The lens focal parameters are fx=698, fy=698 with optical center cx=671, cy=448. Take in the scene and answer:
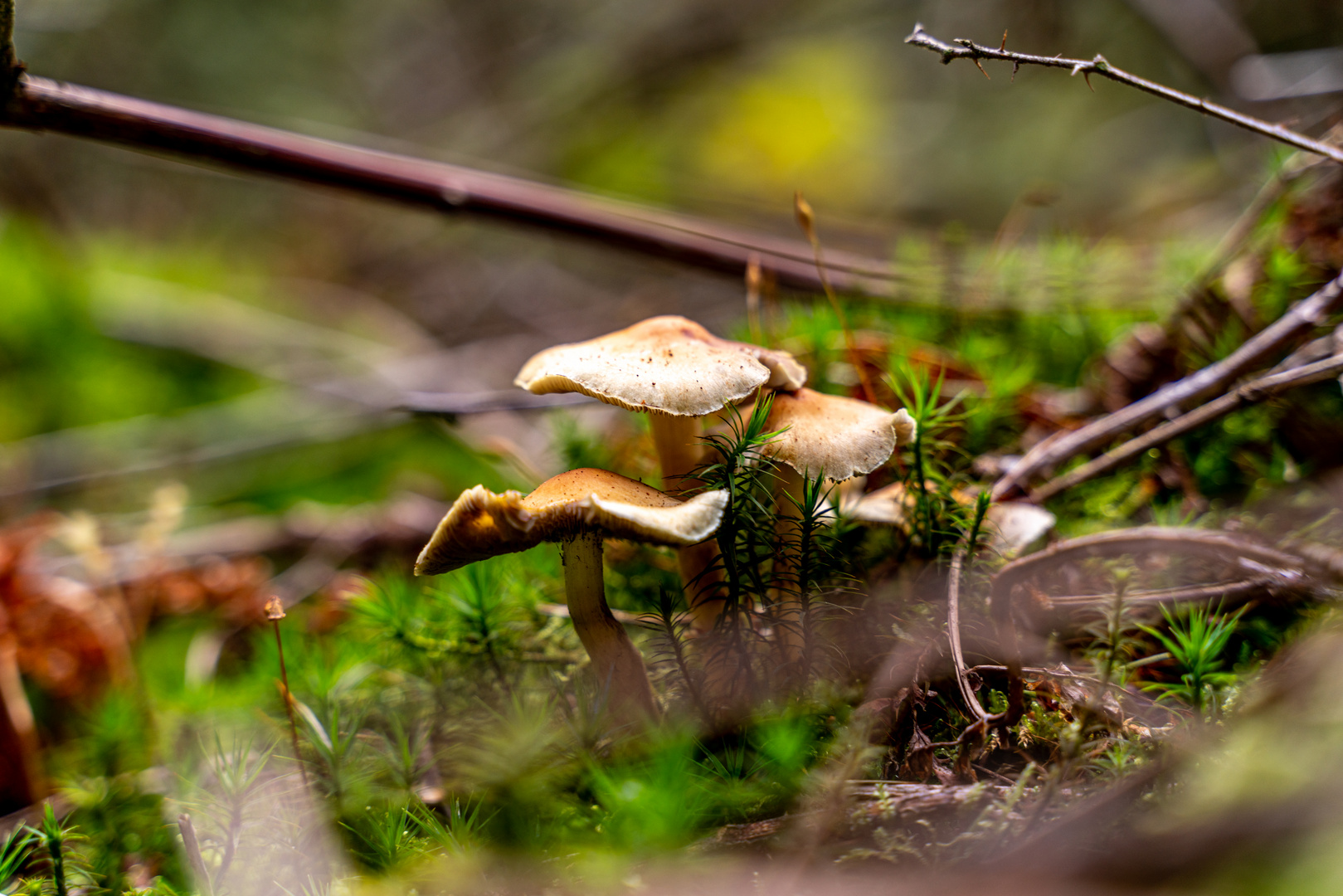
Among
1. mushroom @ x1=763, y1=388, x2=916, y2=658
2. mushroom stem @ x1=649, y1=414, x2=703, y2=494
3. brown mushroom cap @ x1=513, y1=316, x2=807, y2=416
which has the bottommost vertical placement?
mushroom stem @ x1=649, y1=414, x2=703, y2=494

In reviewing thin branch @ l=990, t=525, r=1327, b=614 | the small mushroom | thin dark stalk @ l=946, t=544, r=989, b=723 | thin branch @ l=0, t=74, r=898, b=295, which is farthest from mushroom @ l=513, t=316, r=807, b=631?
thin branch @ l=0, t=74, r=898, b=295

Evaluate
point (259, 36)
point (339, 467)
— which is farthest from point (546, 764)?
point (259, 36)

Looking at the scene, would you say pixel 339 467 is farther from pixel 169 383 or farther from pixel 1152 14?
pixel 1152 14

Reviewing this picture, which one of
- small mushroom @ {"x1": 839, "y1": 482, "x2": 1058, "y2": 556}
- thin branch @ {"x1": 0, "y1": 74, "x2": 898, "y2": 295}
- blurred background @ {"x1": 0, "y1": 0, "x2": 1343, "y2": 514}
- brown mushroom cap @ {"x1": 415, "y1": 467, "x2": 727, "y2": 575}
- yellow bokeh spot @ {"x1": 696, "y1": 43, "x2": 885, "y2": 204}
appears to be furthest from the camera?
yellow bokeh spot @ {"x1": 696, "y1": 43, "x2": 885, "y2": 204}

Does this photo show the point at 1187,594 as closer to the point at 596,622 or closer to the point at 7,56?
the point at 596,622

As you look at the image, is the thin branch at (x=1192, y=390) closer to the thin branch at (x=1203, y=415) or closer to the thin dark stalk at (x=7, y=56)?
the thin branch at (x=1203, y=415)

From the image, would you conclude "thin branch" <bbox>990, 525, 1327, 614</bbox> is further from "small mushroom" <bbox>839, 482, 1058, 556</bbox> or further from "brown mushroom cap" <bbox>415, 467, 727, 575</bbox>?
"brown mushroom cap" <bbox>415, 467, 727, 575</bbox>

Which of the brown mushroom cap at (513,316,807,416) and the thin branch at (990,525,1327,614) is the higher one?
the brown mushroom cap at (513,316,807,416)
